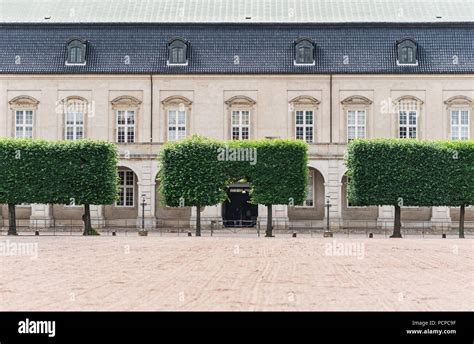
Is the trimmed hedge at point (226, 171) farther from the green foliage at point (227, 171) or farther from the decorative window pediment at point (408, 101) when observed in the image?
the decorative window pediment at point (408, 101)

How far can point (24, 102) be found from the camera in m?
63.5

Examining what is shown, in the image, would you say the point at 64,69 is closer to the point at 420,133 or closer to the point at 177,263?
the point at 420,133

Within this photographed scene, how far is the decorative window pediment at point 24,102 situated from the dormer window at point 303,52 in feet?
59.0

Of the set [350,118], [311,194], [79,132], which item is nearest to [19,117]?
[79,132]

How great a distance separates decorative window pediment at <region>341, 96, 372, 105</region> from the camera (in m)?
62.6

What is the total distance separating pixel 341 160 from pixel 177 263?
1272 inches

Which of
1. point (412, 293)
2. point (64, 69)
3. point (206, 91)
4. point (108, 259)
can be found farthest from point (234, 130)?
point (412, 293)

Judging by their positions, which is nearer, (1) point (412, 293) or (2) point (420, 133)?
(1) point (412, 293)

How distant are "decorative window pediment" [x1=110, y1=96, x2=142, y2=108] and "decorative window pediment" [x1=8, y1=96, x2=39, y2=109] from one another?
5315mm

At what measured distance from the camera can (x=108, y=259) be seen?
31812mm

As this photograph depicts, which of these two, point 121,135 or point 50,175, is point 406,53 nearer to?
point 121,135

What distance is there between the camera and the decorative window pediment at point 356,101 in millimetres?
62594

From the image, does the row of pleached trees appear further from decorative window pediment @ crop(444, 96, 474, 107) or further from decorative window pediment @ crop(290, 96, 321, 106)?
decorative window pediment @ crop(290, 96, 321, 106)
